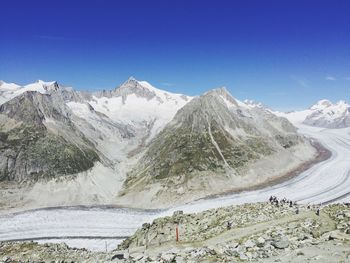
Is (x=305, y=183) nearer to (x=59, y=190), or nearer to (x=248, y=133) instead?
(x=248, y=133)

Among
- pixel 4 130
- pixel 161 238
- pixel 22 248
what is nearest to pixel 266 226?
pixel 161 238

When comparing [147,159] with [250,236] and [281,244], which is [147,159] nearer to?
[250,236]

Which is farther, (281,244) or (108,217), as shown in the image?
(108,217)

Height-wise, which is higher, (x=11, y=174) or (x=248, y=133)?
(x=248, y=133)

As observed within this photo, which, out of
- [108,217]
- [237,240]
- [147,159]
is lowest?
[108,217]

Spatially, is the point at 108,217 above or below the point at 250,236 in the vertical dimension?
below

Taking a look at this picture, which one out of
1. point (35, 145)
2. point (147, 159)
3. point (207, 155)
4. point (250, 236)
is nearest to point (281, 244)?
point (250, 236)

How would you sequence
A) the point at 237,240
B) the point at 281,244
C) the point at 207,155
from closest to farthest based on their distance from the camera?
the point at 281,244 → the point at 237,240 → the point at 207,155

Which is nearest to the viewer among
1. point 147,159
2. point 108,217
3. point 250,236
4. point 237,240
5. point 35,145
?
point 237,240

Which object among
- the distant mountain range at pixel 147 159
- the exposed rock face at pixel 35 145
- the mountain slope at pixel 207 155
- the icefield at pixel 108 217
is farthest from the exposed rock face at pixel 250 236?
the exposed rock face at pixel 35 145
